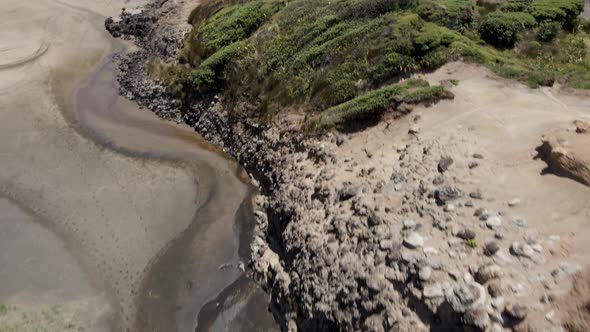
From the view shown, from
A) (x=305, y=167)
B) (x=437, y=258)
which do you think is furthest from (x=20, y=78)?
(x=437, y=258)

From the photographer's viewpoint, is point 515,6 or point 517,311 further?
point 515,6

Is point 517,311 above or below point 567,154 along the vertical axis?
below

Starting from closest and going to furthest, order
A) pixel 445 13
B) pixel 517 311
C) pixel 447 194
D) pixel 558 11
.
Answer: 1. pixel 517 311
2. pixel 447 194
3. pixel 445 13
4. pixel 558 11

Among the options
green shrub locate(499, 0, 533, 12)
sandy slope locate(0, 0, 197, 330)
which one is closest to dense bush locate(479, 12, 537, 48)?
green shrub locate(499, 0, 533, 12)

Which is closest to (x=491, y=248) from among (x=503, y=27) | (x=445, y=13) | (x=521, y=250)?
(x=521, y=250)

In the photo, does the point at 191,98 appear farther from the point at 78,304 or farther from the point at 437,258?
the point at 437,258

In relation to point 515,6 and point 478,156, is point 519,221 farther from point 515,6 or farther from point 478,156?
point 515,6

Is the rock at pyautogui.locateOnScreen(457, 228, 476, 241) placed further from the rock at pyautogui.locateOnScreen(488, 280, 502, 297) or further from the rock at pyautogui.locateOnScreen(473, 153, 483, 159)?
the rock at pyautogui.locateOnScreen(473, 153, 483, 159)

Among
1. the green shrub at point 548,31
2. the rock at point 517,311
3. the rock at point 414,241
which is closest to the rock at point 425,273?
the rock at point 414,241
